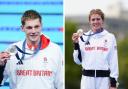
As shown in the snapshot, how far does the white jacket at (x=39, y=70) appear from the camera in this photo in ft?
12.1

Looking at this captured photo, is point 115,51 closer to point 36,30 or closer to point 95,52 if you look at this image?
point 95,52

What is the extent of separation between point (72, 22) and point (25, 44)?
46cm

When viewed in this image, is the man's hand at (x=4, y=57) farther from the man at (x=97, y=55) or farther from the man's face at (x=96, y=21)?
the man's face at (x=96, y=21)

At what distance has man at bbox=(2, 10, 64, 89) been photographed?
368 centimetres

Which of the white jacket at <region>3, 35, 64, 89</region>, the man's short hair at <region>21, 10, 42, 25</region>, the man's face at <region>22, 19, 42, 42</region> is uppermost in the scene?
the man's short hair at <region>21, 10, 42, 25</region>

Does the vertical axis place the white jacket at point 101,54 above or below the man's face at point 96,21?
below

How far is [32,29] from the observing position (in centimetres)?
369

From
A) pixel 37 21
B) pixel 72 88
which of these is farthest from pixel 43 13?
pixel 72 88

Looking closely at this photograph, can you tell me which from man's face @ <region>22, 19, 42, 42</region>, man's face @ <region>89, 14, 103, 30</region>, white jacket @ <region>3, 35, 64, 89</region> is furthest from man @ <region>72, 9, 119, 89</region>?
man's face @ <region>22, 19, 42, 42</region>

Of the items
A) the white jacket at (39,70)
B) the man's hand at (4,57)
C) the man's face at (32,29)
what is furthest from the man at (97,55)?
the man's hand at (4,57)

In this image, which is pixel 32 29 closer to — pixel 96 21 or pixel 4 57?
pixel 4 57

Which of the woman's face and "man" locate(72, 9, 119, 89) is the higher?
the woman's face

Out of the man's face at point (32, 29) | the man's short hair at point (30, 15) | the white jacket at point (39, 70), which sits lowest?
the white jacket at point (39, 70)

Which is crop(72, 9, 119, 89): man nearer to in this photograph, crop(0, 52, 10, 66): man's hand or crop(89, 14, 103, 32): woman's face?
crop(89, 14, 103, 32): woman's face
